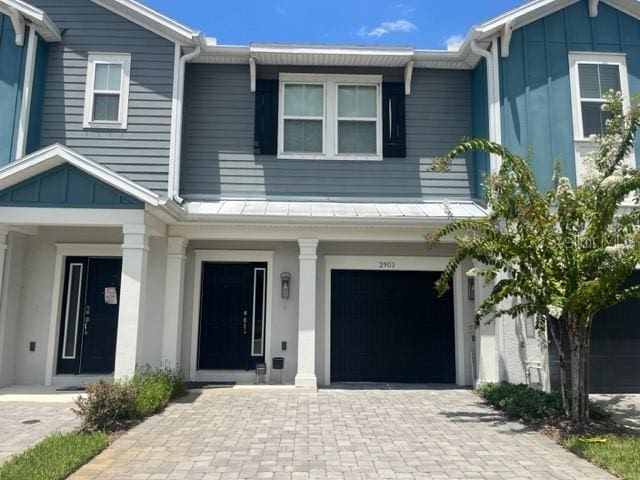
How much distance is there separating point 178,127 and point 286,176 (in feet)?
7.08

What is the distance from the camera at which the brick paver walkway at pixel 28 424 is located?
223 inches

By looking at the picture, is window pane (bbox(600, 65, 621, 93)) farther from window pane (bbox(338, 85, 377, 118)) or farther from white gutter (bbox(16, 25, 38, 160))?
white gutter (bbox(16, 25, 38, 160))

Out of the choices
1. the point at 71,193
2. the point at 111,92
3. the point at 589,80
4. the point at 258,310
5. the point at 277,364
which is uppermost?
the point at 589,80

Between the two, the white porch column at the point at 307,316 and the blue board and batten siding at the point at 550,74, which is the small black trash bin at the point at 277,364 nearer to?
the white porch column at the point at 307,316

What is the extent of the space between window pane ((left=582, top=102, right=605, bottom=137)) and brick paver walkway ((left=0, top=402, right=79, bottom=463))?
9519mm

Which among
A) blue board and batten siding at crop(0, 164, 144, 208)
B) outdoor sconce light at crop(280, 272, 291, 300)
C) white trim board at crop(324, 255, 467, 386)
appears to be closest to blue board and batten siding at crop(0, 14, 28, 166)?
blue board and batten siding at crop(0, 164, 144, 208)

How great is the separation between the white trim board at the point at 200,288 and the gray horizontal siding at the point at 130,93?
4.94 feet

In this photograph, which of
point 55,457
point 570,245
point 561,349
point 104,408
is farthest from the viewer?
point 561,349

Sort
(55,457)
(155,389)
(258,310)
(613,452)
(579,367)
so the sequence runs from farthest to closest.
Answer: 1. (258,310)
2. (155,389)
3. (579,367)
4. (613,452)
5. (55,457)

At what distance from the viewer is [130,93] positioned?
370 inches

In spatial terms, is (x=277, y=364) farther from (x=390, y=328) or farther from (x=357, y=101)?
(x=357, y=101)

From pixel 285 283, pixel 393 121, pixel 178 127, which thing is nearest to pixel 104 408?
pixel 285 283

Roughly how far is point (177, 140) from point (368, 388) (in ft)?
18.4

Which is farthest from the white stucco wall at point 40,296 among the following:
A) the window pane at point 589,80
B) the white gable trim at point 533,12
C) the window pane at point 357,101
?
the window pane at point 589,80
